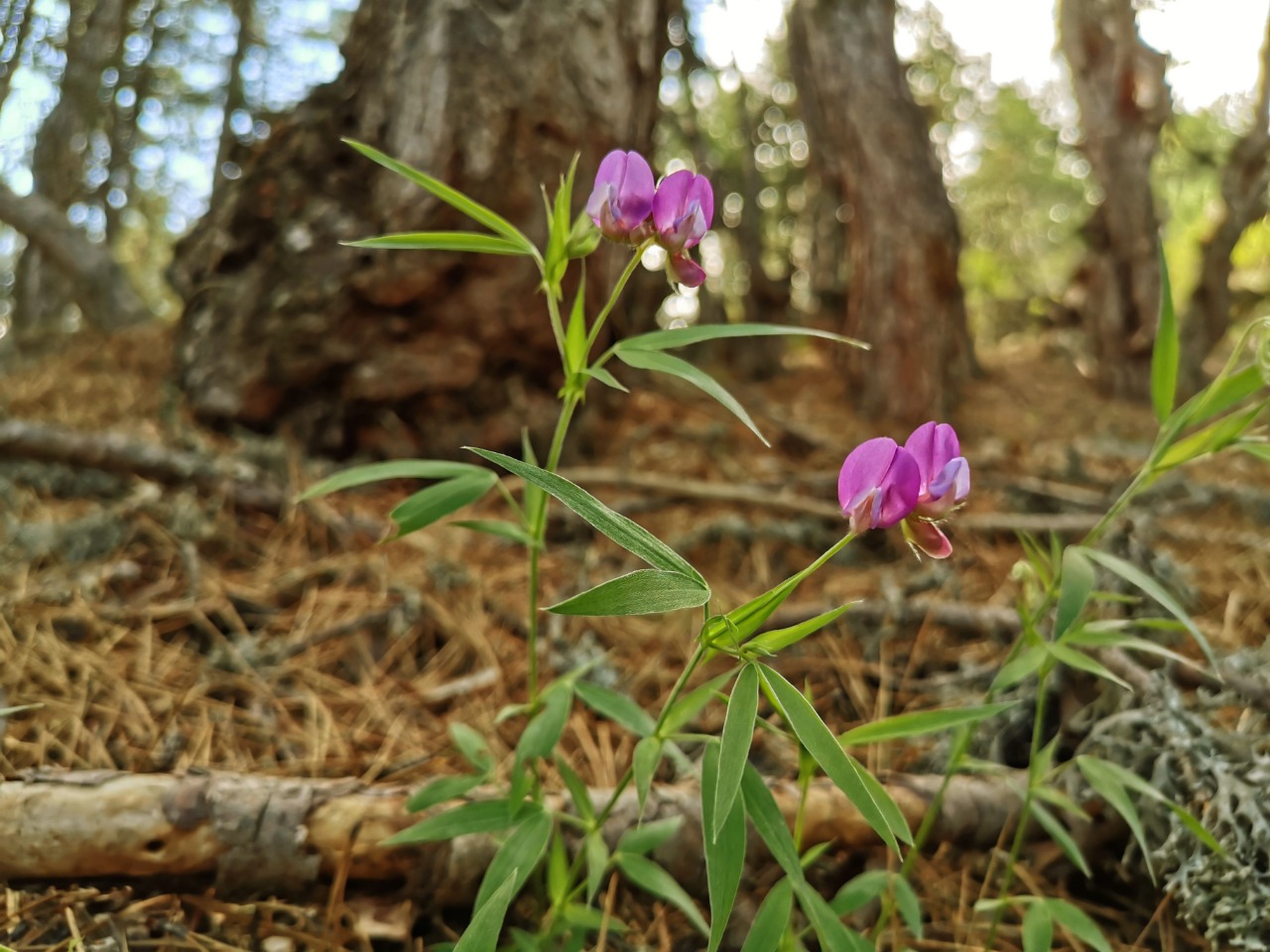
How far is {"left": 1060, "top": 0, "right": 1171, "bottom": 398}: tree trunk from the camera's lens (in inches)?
194

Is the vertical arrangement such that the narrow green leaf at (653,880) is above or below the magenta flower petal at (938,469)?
below

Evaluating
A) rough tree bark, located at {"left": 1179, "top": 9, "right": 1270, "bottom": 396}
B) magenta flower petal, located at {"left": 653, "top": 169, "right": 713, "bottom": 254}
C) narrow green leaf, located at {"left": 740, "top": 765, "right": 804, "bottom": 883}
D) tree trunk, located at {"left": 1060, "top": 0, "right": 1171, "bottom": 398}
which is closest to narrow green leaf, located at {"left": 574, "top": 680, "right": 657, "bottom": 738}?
narrow green leaf, located at {"left": 740, "top": 765, "right": 804, "bottom": 883}

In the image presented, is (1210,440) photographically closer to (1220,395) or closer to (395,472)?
(1220,395)

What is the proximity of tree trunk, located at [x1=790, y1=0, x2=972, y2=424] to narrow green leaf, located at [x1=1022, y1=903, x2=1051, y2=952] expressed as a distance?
117 inches

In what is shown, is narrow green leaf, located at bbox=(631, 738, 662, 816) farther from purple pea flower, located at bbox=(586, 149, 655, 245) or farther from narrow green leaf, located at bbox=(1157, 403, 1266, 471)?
narrow green leaf, located at bbox=(1157, 403, 1266, 471)

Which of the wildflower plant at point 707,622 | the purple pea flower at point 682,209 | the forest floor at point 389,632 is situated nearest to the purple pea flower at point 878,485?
the wildflower plant at point 707,622

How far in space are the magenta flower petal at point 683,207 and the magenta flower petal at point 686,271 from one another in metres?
0.04

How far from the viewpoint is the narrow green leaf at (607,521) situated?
620 millimetres

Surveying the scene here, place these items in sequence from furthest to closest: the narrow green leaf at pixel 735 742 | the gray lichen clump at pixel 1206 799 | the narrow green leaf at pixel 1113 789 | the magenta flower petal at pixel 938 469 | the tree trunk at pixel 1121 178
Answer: the tree trunk at pixel 1121 178
the gray lichen clump at pixel 1206 799
the narrow green leaf at pixel 1113 789
the magenta flower petal at pixel 938 469
the narrow green leaf at pixel 735 742

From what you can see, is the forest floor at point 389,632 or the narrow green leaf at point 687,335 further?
the forest floor at point 389,632

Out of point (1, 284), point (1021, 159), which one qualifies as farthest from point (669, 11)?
point (1021, 159)

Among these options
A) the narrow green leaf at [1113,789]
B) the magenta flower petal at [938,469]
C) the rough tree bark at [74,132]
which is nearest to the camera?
the magenta flower petal at [938,469]

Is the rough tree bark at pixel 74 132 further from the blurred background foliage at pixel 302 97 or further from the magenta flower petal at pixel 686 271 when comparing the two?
the magenta flower petal at pixel 686 271

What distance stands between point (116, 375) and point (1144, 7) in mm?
6535
